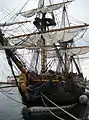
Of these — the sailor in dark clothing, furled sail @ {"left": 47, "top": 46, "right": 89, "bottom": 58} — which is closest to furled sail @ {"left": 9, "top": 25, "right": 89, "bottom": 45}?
the sailor in dark clothing

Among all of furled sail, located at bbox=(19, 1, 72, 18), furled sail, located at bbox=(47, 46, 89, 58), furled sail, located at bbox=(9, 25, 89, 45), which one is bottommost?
furled sail, located at bbox=(47, 46, 89, 58)

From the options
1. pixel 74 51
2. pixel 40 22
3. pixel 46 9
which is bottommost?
pixel 74 51

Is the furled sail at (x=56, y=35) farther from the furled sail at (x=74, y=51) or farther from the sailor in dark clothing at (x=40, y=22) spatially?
the furled sail at (x=74, y=51)

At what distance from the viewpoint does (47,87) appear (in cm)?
2441

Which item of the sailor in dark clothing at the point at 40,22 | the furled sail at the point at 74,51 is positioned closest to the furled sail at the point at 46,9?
the sailor in dark clothing at the point at 40,22

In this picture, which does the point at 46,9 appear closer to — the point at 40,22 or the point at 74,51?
the point at 40,22

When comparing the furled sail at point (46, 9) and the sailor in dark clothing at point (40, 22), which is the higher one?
the furled sail at point (46, 9)

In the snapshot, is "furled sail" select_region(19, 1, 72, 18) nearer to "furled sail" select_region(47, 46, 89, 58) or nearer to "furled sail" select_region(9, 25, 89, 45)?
"furled sail" select_region(9, 25, 89, 45)

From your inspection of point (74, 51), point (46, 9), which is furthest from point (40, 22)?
point (74, 51)

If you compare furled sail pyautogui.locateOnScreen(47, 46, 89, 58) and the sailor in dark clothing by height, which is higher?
the sailor in dark clothing

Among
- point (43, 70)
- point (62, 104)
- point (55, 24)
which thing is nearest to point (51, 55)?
point (55, 24)

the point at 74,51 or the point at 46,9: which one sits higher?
the point at 46,9

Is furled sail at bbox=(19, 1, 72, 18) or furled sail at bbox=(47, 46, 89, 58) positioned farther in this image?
furled sail at bbox=(47, 46, 89, 58)

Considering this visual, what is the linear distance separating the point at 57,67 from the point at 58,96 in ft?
54.9
